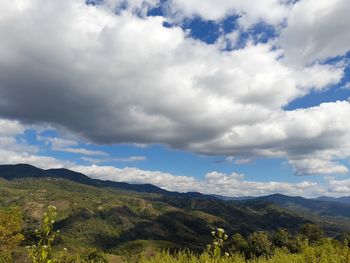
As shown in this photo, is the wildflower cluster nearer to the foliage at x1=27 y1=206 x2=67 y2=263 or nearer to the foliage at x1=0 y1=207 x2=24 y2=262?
the foliage at x1=27 y1=206 x2=67 y2=263

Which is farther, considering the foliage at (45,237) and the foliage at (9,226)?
the foliage at (9,226)

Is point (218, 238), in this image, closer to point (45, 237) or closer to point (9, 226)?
point (45, 237)

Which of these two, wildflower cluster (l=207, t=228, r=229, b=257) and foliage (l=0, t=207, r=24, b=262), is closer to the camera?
wildflower cluster (l=207, t=228, r=229, b=257)

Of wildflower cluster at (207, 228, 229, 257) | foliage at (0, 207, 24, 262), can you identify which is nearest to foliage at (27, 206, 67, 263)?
wildflower cluster at (207, 228, 229, 257)

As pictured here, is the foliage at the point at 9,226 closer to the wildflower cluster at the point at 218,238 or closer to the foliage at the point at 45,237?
the foliage at the point at 45,237

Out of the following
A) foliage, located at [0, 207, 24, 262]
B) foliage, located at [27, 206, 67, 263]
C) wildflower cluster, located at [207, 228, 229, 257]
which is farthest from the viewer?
foliage, located at [0, 207, 24, 262]

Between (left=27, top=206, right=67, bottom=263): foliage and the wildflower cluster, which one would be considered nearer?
(left=27, top=206, right=67, bottom=263): foliage

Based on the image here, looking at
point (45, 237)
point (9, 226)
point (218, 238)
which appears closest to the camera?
point (45, 237)

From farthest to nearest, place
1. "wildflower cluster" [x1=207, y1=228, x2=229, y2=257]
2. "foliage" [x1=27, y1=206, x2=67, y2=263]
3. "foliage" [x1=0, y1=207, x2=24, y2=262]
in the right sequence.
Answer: "foliage" [x1=0, y1=207, x2=24, y2=262]
"wildflower cluster" [x1=207, y1=228, x2=229, y2=257]
"foliage" [x1=27, y1=206, x2=67, y2=263]

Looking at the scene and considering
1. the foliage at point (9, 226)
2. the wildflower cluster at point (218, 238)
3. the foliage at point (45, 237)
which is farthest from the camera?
the foliage at point (9, 226)

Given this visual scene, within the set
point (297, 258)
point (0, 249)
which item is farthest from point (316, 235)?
point (297, 258)

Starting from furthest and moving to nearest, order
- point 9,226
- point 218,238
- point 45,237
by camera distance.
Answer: point 9,226 → point 218,238 → point 45,237

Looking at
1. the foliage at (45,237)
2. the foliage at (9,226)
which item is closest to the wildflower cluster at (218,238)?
the foliage at (45,237)

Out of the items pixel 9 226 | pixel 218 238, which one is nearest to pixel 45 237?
pixel 218 238
